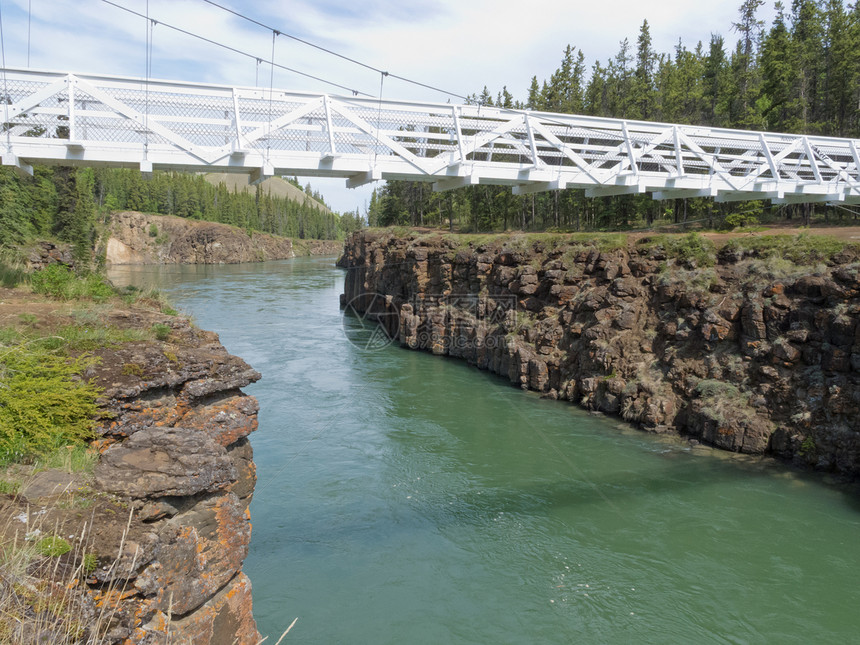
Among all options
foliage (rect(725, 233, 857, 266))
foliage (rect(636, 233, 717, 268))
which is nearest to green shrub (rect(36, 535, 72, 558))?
foliage (rect(725, 233, 857, 266))

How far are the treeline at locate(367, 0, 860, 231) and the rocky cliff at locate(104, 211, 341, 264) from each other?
66.4 meters

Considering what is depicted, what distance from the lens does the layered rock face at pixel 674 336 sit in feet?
60.3

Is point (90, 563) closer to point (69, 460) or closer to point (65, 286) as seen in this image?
point (69, 460)

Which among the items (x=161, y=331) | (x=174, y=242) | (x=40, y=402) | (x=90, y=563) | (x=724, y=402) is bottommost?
(x=724, y=402)

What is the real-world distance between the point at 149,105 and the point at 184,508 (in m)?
9.36

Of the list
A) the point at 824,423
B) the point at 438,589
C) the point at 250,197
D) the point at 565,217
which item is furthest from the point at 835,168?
the point at 250,197

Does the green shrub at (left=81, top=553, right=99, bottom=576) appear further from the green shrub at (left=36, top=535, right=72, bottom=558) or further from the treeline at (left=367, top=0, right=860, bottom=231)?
the treeline at (left=367, top=0, right=860, bottom=231)

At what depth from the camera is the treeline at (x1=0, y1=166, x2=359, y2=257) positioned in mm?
42528

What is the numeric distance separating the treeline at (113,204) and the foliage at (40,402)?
6.40 meters

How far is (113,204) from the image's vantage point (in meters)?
113

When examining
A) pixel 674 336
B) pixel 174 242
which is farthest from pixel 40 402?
pixel 174 242

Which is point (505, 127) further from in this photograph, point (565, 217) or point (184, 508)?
point (565, 217)

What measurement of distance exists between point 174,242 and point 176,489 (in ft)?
395

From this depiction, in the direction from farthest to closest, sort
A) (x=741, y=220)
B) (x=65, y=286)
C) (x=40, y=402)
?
(x=741, y=220) < (x=65, y=286) < (x=40, y=402)
